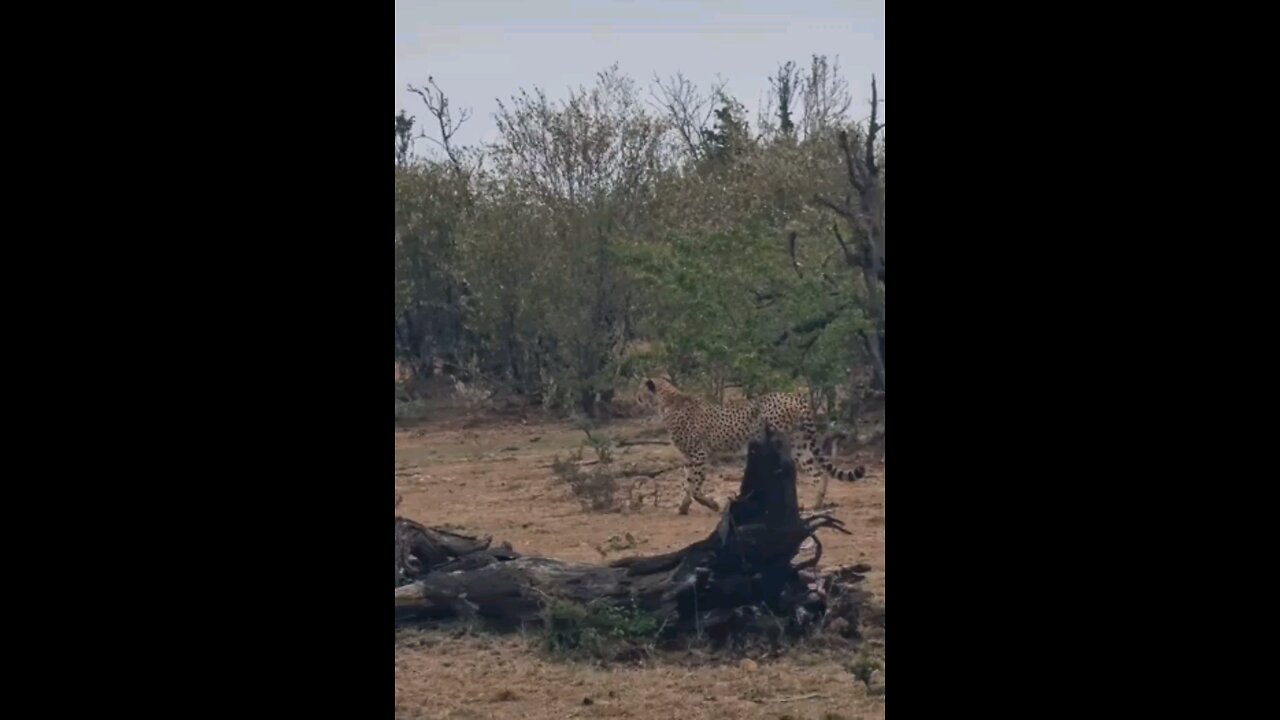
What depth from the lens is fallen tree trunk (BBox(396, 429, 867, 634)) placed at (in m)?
5.90

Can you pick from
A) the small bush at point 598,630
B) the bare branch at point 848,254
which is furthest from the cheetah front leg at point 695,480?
the bare branch at point 848,254

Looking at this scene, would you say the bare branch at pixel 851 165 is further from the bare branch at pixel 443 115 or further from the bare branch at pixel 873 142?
the bare branch at pixel 443 115

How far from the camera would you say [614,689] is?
579 cm

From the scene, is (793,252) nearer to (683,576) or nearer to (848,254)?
(848,254)

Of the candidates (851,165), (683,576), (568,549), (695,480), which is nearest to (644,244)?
(851,165)

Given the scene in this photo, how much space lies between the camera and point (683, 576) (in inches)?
238

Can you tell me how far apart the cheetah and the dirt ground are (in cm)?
8

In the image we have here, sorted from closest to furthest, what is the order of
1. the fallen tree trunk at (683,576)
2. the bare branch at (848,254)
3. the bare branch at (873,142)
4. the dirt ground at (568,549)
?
the dirt ground at (568,549)
the fallen tree trunk at (683,576)
the bare branch at (848,254)
the bare branch at (873,142)

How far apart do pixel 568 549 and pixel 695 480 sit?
625 millimetres

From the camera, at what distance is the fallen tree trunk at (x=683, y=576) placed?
232 inches
